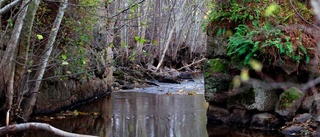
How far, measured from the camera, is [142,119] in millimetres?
8727

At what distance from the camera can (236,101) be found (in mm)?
8312

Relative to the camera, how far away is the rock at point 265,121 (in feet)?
25.2

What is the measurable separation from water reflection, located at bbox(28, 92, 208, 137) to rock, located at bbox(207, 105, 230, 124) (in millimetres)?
187

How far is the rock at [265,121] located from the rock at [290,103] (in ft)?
0.66

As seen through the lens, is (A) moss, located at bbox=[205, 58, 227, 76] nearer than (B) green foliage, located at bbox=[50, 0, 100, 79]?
Yes

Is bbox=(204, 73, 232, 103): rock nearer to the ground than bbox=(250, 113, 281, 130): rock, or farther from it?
farther from it

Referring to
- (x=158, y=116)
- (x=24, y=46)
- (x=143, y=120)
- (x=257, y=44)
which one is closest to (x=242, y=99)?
(x=257, y=44)

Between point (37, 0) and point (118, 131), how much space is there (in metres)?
3.06

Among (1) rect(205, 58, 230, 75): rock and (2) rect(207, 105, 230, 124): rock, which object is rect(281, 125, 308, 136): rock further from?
(1) rect(205, 58, 230, 75): rock

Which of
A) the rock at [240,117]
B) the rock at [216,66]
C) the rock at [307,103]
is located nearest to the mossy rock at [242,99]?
the rock at [240,117]

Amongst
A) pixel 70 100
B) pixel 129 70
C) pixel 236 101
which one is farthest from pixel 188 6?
pixel 236 101

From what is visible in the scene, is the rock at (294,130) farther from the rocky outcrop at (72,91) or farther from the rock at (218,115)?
the rocky outcrop at (72,91)

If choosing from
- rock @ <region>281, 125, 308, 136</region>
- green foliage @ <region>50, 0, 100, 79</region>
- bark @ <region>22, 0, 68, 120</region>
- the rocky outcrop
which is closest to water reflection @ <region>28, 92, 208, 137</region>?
the rocky outcrop

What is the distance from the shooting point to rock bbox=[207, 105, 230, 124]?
8.59 metres
